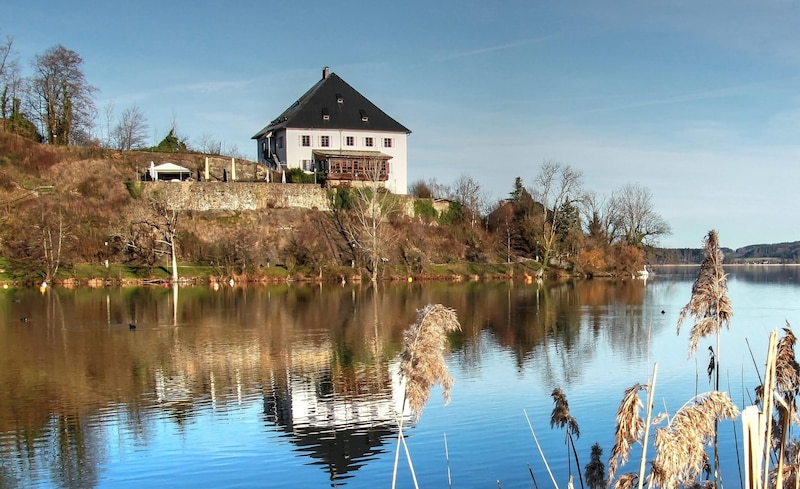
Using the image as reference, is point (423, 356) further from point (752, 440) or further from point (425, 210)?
point (425, 210)

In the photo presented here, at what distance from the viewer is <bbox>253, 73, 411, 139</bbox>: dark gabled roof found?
87750mm

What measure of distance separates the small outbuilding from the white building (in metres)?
12.2

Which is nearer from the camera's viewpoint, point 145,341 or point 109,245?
point 145,341

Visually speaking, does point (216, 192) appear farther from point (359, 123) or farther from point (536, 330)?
point (536, 330)

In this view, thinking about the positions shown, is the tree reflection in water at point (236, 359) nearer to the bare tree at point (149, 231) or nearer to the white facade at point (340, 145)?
the bare tree at point (149, 231)

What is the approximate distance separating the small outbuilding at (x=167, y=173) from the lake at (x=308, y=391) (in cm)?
3713

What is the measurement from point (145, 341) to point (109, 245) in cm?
4258

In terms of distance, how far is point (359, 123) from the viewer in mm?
89188

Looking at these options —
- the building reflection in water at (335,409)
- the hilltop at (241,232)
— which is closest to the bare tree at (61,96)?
the hilltop at (241,232)

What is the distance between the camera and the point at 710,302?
7.96 m

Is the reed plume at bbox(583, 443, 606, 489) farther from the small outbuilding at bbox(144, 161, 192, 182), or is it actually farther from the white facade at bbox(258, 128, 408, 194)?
the white facade at bbox(258, 128, 408, 194)

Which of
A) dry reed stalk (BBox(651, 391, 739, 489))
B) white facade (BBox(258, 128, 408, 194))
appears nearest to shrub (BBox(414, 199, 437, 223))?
white facade (BBox(258, 128, 408, 194))

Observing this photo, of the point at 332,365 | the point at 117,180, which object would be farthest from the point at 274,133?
the point at 332,365

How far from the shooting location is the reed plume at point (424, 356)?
6516 mm
